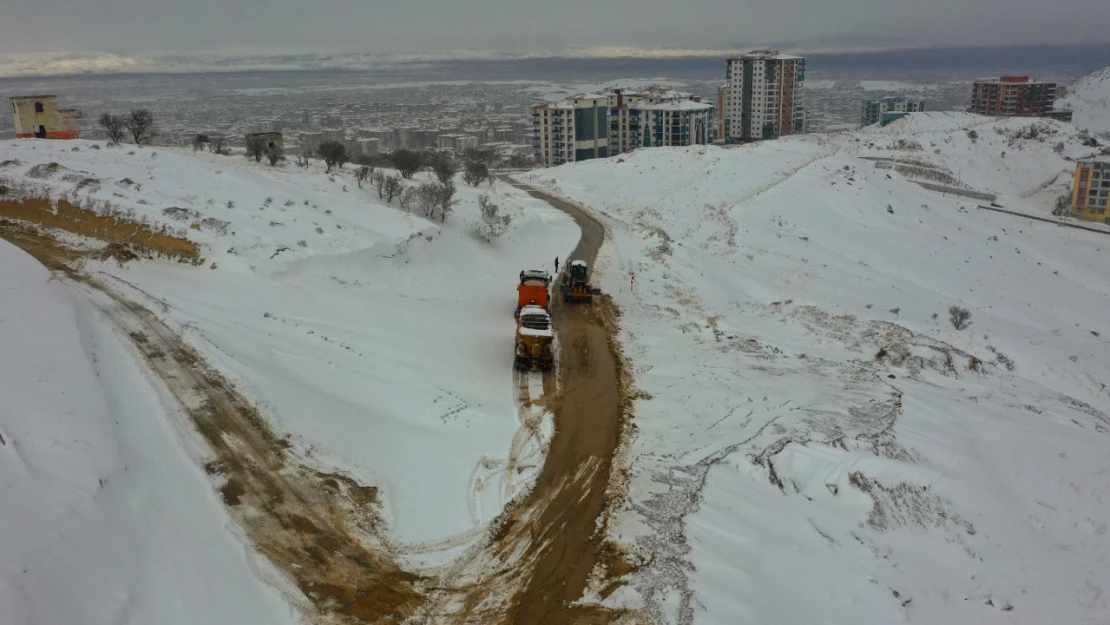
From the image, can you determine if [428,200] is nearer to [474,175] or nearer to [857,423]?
[474,175]

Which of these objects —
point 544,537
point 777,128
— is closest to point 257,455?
point 544,537

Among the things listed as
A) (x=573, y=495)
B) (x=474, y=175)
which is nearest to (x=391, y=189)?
(x=474, y=175)

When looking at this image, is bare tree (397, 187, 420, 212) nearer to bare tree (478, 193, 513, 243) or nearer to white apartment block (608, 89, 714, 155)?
bare tree (478, 193, 513, 243)

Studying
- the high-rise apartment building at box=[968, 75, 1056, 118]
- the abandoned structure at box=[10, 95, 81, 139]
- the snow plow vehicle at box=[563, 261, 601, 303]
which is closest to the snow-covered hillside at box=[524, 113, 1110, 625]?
the snow plow vehicle at box=[563, 261, 601, 303]

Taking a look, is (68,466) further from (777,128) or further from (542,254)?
(777,128)

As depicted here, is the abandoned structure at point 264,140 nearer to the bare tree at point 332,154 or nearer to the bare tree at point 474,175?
the bare tree at point 332,154

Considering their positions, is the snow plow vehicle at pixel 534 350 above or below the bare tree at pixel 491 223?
below

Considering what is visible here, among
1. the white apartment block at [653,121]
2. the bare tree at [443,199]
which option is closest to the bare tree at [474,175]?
the bare tree at [443,199]
